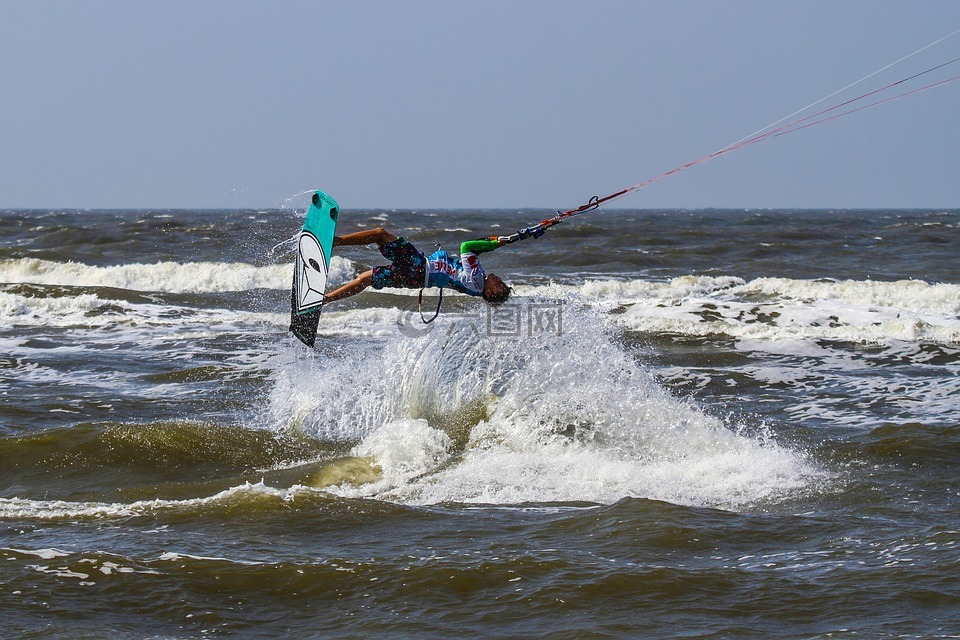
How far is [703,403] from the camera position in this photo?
1228 cm

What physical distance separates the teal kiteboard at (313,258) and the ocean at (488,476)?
11.2 inches

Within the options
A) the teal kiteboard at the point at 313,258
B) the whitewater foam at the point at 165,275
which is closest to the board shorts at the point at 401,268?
the teal kiteboard at the point at 313,258

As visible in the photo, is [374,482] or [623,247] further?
[623,247]

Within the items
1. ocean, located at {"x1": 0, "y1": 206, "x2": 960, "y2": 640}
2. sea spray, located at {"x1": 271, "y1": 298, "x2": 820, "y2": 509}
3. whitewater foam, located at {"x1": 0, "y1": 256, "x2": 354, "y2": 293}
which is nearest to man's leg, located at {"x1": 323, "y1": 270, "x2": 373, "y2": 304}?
ocean, located at {"x1": 0, "y1": 206, "x2": 960, "y2": 640}

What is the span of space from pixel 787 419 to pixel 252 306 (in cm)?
1357

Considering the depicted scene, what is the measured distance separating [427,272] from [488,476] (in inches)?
81.0

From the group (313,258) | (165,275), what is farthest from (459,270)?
(165,275)

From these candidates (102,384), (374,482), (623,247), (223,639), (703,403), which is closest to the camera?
(223,639)

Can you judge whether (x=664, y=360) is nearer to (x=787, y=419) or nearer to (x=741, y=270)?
(x=787, y=419)

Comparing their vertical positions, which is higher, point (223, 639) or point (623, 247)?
point (623, 247)

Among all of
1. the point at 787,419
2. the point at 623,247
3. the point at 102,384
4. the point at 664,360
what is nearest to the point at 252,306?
the point at 102,384

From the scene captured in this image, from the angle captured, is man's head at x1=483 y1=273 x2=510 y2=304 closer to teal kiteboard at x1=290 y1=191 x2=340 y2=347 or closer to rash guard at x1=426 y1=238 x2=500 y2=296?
rash guard at x1=426 y1=238 x2=500 y2=296

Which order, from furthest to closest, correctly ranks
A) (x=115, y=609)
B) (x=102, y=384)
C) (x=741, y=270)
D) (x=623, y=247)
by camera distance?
(x=623, y=247) → (x=741, y=270) → (x=102, y=384) → (x=115, y=609)

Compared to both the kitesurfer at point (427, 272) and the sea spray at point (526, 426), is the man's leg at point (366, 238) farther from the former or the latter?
the sea spray at point (526, 426)
